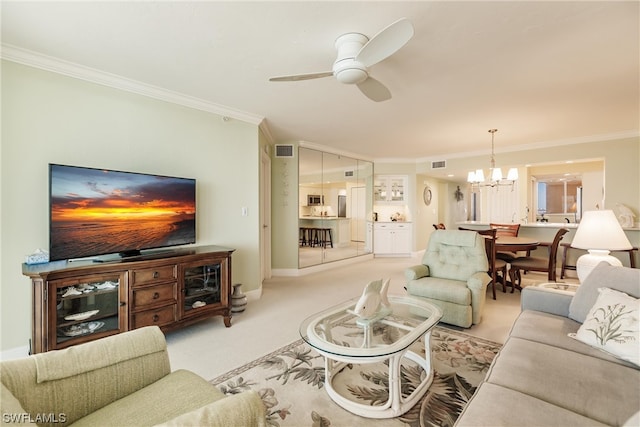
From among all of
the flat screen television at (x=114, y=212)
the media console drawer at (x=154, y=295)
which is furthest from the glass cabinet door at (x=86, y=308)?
the flat screen television at (x=114, y=212)

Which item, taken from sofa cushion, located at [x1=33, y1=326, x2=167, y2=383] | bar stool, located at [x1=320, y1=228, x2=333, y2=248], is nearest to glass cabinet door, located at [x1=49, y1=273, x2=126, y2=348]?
sofa cushion, located at [x1=33, y1=326, x2=167, y2=383]

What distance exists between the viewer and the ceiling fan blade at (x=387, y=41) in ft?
5.18

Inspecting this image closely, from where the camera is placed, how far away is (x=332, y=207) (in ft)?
20.8

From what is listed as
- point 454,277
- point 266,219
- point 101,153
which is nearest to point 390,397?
point 454,277

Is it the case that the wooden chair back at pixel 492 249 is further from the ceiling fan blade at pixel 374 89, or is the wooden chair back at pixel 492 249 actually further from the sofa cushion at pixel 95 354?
the sofa cushion at pixel 95 354

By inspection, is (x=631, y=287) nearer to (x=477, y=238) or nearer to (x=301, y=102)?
(x=477, y=238)

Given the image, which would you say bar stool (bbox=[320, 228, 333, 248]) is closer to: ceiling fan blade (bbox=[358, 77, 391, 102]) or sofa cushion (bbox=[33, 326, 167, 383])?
ceiling fan blade (bbox=[358, 77, 391, 102])

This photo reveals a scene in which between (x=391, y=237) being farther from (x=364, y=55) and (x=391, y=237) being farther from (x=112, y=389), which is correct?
(x=112, y=389)

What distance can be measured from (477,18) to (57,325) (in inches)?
149

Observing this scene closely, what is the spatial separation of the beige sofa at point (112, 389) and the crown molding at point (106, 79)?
2.58 meters

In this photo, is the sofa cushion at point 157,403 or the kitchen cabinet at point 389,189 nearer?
the sofa cushion at point 157,403

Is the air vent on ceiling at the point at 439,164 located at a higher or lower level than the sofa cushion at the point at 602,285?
higher

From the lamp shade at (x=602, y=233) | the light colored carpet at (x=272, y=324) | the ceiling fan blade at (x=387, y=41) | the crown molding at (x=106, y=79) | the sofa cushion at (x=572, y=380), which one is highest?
the crown molding at (x=106, y=79)

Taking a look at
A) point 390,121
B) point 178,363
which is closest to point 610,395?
point 178,363
